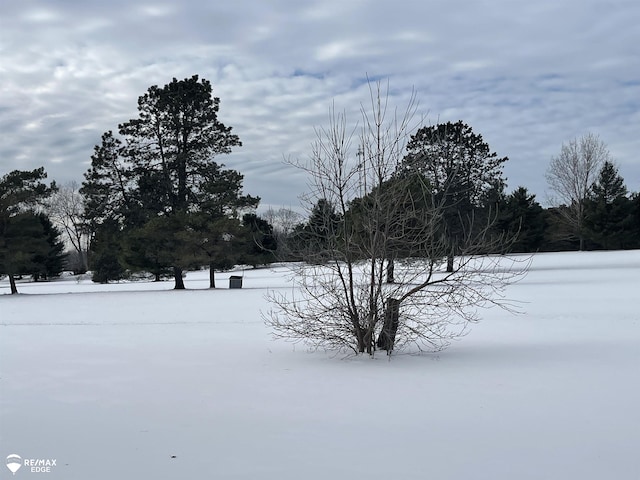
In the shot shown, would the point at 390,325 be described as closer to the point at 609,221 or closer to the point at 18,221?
the point at 18,221

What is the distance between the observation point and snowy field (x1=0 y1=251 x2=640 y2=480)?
492cm

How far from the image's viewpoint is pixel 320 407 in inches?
264

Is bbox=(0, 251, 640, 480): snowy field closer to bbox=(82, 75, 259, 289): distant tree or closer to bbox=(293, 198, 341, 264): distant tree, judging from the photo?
bbox=(293, 198, 341, 264): distant tree

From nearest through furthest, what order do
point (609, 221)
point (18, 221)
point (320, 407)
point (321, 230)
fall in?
point (320, 407) < point (321, 230) < point (18, 221) < point (609, 221)

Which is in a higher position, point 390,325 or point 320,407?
point 390,325

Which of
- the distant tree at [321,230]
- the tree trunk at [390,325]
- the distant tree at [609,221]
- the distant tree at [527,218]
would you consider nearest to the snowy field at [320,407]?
the tree trunk at [390,325]

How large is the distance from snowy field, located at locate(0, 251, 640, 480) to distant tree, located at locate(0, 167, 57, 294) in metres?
20.4

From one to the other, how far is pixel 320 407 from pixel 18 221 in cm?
2928

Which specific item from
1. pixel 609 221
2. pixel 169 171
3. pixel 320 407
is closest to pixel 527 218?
pixel 609 221

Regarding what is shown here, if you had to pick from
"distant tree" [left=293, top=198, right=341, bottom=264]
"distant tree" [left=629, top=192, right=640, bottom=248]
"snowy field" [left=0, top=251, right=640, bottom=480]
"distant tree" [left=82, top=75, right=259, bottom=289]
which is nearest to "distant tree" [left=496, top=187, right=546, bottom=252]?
"distant tree" [left=629, top=192, right=640, bottom=248]

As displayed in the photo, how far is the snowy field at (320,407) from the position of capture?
16.1 ft

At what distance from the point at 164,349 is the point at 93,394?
3.54 metres

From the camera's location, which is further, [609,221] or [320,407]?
[609,221]

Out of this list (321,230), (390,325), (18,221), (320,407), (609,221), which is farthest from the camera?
(609,221)
